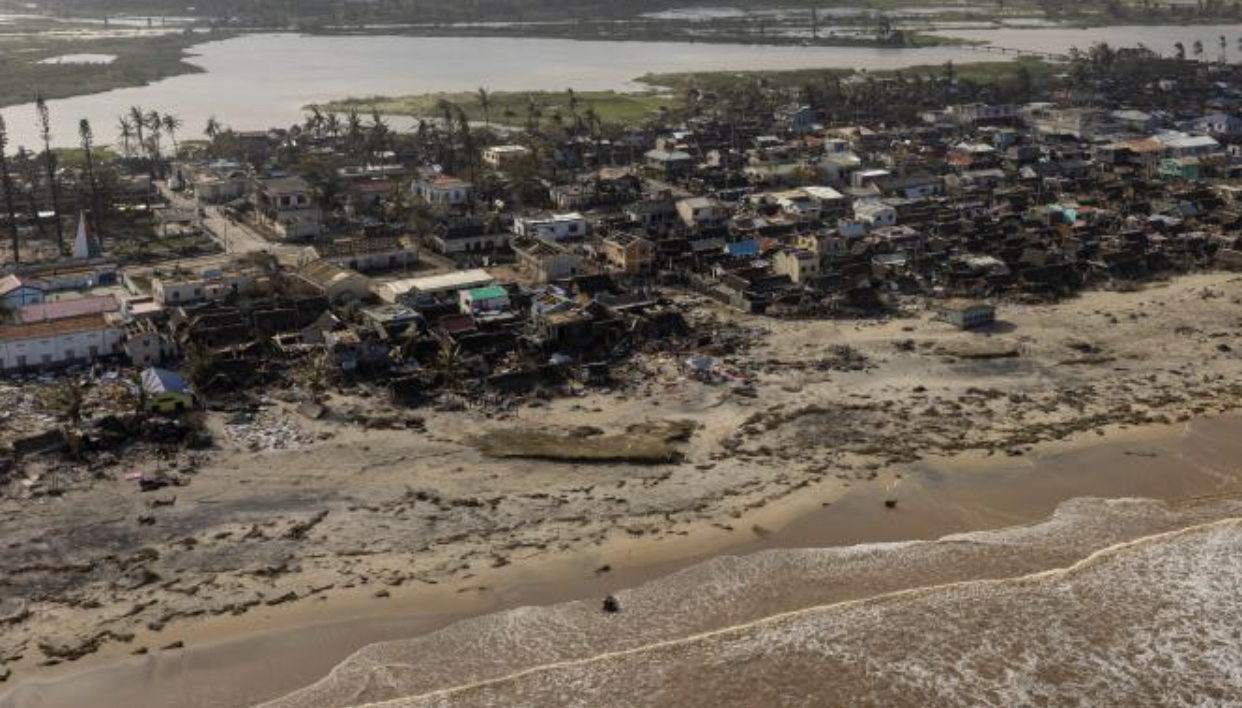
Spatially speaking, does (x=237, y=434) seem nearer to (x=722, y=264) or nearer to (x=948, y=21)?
(x=722, y=264)

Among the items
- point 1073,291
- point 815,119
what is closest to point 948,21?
point 815,119

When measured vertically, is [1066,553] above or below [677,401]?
below

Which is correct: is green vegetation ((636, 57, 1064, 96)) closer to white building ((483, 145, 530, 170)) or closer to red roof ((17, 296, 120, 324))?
white building ((483, 145, 530, 170))

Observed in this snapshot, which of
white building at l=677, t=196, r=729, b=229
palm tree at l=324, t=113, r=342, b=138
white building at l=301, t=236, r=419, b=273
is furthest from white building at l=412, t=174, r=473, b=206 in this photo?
palm tree at l=324, t=113, r=342, b=138

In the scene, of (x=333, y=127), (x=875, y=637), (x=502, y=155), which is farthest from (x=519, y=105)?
(x=875, y=637)

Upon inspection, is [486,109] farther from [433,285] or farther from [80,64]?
[80,64]

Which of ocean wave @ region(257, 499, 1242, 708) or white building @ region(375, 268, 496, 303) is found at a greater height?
white building @ region(375, 268, 496, 303)

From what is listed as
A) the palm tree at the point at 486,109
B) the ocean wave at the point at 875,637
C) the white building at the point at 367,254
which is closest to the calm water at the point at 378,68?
the palm tree at the point at 486,109
